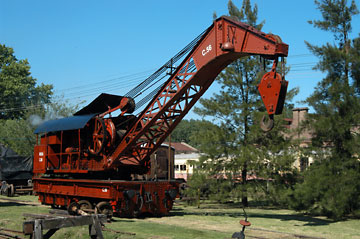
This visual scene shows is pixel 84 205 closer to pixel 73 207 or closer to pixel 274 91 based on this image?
pixel 73 207

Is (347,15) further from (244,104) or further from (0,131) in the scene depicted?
(0,131)

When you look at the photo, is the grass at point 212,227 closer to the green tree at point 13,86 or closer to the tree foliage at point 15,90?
the tree foliage at point 15,90

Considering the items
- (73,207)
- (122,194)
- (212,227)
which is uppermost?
(122,194)

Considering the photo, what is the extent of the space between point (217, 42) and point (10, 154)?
70.2 ft

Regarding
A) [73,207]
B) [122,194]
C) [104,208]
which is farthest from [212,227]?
[73,207]

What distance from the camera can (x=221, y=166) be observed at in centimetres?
2038

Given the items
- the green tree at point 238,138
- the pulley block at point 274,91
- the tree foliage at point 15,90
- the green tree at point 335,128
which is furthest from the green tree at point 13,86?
the pulley block at point 274,91

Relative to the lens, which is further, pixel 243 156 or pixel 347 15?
pixel 243 156

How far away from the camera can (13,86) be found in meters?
56.3

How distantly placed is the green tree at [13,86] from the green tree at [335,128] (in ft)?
154

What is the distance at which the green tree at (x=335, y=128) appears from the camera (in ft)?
53.0

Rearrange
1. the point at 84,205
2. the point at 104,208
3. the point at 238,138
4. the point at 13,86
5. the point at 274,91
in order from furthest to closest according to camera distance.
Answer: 1. the point at 13,86
2. the point at 238,138
3. the point at 84,205
4. the point at 104,208
5. the point at 274,91

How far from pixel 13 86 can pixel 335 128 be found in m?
50.1

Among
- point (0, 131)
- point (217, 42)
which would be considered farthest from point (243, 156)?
point (0, 131)
